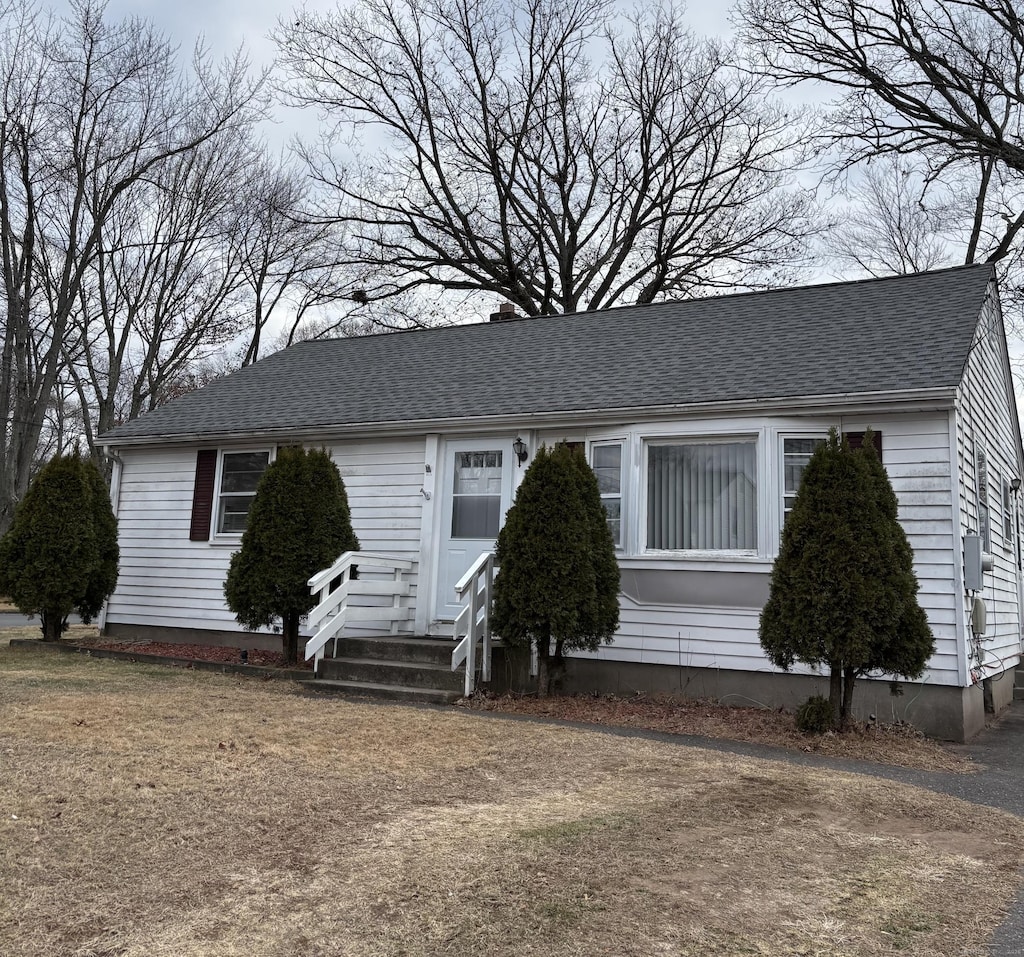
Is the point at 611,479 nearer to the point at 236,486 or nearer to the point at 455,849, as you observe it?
the point at 236,486

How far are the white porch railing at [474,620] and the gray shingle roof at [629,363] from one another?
6.38 feet

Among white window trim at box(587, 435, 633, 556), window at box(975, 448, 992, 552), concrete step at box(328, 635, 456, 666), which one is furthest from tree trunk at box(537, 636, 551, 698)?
window at box(975, 448, 992, 552)

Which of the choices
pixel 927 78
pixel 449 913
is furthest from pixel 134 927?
pixel 927 78

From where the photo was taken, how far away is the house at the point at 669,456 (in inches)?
315

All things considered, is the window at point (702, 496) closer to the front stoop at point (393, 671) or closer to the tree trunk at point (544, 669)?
the tree trunk at point (544, 669)

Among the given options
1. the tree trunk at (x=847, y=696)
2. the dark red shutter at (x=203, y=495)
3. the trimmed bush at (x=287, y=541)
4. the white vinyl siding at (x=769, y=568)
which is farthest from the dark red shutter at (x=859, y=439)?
the dark red shutter at (x=203, y=495)

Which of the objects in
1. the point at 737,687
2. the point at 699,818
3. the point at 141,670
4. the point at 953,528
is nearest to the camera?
the point at 699,818

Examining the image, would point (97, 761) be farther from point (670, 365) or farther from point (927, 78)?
point (927, 78)

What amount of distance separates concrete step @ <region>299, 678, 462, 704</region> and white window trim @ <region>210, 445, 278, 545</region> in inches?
131

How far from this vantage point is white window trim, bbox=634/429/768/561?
8.48 metres

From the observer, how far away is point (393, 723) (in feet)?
22.7

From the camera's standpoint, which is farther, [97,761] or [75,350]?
[75,350]

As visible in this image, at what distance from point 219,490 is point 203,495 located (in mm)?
251

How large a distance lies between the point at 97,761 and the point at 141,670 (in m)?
4.77
